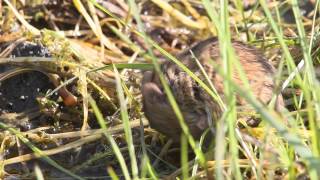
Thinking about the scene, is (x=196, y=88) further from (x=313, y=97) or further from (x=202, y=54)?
(x=313, y=97)

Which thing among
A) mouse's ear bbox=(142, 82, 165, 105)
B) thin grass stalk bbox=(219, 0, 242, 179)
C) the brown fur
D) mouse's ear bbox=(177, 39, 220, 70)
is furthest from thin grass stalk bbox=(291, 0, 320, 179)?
mouse's ear bbox=(142, 82, 165, 105)

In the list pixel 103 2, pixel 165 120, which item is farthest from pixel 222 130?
pixel 103 2

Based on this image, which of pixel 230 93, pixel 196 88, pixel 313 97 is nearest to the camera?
pixel 230 93

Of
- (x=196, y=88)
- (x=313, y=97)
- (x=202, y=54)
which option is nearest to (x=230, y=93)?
(x=313, y=97)

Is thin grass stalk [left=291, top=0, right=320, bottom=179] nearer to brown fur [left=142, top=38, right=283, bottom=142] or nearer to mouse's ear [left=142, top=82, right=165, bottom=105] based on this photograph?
brown fur [left=142, top=38, right=283, bottom=142]

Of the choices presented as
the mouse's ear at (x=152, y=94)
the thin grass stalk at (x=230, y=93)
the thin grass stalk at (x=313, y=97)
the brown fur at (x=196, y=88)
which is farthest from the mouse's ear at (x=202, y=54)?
the thin grass stalk at (x=230, y=93)

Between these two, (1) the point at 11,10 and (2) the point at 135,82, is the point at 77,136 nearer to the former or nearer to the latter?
(2) the point at 135,82

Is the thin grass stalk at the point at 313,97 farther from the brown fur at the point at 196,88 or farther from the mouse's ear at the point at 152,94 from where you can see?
the mouse's ear at the point at 152,94

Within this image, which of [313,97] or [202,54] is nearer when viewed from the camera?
[313,97]
